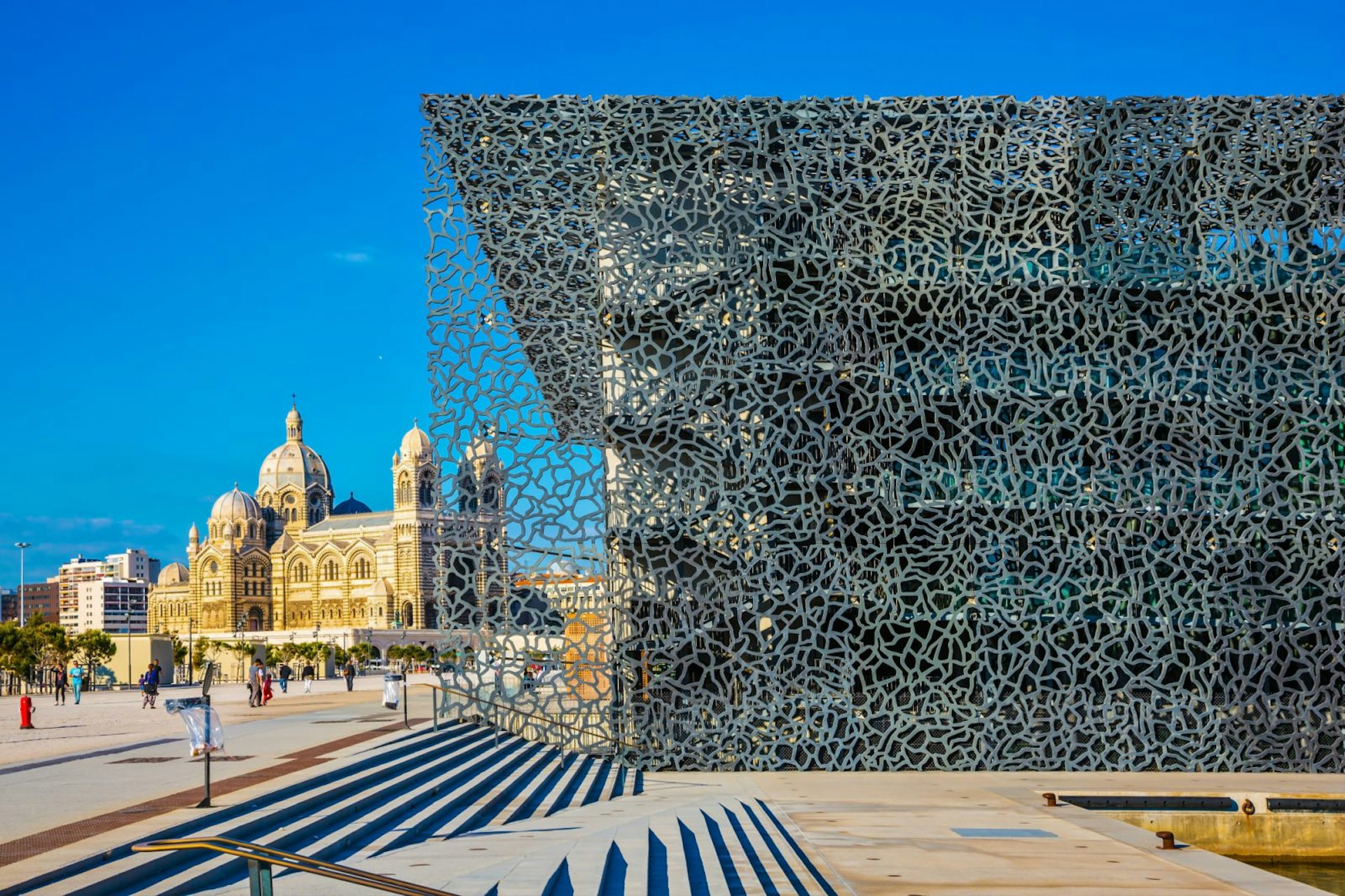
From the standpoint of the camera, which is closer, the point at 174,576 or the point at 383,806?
the point at 383,806

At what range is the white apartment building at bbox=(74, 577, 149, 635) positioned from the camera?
191 metres

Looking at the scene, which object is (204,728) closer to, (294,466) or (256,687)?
(256,687)

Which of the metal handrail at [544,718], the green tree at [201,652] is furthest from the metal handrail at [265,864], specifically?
the green tree at [201,652]

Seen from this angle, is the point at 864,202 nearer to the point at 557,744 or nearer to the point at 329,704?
the point at 557,744

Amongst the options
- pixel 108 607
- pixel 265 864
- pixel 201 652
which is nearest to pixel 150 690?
pixel 265 864

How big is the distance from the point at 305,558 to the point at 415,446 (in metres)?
14.5

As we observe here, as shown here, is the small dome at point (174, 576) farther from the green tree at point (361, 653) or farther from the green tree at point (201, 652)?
the green tree at point (361, 653)

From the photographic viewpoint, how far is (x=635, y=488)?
18938 millimetres

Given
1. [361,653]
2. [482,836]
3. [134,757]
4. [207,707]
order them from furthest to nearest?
[361,653] < [134,757] < [482,836] < [207,707]

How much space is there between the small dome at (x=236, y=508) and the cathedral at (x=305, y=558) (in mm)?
86

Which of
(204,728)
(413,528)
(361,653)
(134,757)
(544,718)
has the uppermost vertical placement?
(413,528)

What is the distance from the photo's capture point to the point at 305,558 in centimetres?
11438

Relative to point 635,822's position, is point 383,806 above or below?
above

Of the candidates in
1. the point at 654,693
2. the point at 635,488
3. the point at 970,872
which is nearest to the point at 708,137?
the point at 635,488
